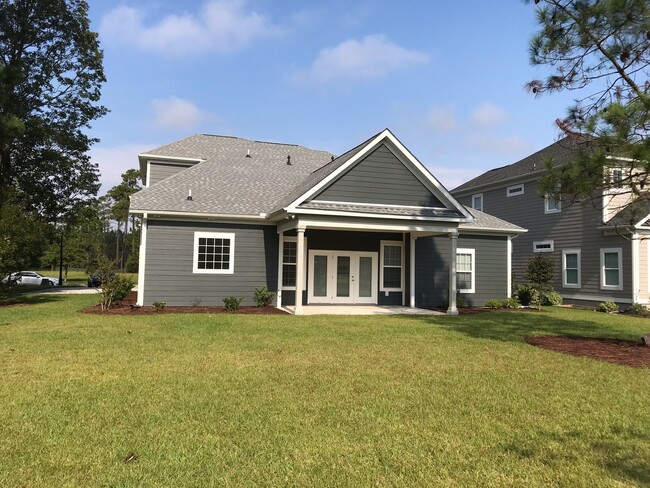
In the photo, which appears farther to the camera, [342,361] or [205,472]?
[342,361]

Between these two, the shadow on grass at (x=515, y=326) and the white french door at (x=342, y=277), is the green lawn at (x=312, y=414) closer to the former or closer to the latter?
the shadow on grass at (x=515, y=326)

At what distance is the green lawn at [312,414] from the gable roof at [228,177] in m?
6.80

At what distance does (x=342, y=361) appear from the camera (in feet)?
23.7

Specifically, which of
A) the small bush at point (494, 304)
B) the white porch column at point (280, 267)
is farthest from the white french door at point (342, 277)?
the small bush at point (494, 304)

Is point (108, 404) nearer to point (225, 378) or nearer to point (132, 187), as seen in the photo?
point (225, 378)

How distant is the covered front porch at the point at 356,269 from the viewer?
1547cm

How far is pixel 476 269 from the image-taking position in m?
18.1

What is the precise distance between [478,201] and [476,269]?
32.3 feet

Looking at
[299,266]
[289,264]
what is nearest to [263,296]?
[289,264]

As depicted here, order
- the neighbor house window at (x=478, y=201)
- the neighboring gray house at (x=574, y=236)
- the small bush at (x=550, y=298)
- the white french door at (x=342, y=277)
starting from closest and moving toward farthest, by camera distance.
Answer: the white french door at (x=342, y=277) → the neighboring gray house at (x=574, y=236) → the small bush at (x=550, y=298) → the neighbor house window at (x=478, y=201)

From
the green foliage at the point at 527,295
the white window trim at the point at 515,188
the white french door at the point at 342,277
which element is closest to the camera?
the white french door at the point at 342,277

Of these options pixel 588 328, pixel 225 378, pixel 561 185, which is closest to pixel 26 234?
pixel 225 378

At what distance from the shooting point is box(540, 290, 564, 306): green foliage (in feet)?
64.0

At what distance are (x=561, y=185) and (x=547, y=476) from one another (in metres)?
7.20
